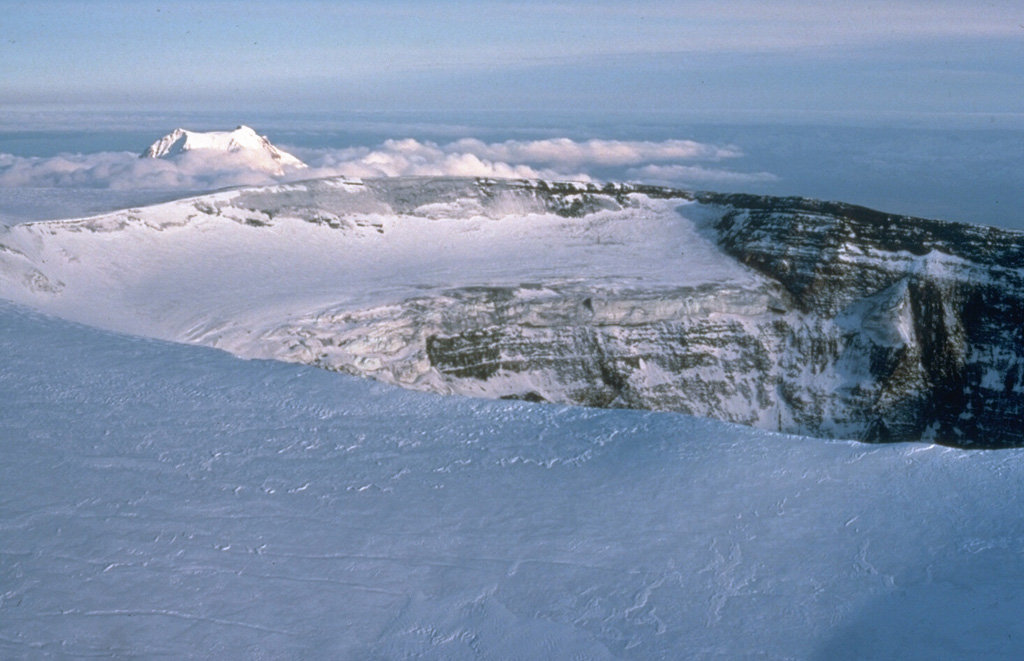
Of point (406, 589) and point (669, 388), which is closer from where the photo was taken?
point (406, 589)

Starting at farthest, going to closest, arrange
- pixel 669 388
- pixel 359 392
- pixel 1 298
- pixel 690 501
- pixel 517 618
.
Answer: pixel 669 388, pixel 1 298, pixel 359 392, pixel 690 501, pixel 517 618

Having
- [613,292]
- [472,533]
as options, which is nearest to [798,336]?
[613,292]

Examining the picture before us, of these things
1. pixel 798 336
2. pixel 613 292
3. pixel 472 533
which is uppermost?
pixel 472 533

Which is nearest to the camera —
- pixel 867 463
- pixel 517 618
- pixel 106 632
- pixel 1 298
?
pixel 106 632

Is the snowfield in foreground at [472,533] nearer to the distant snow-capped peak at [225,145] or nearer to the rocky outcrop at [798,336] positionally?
the rocky outcrop at [798,336]

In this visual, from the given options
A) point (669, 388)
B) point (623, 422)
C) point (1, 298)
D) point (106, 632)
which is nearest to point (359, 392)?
point (623, 422)

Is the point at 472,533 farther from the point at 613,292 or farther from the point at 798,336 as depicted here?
the point at 798,336

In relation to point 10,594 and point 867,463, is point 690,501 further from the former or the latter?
point 10,594

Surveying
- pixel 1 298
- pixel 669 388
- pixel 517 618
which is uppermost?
pixel 1 298

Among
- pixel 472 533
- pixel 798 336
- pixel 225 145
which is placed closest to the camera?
pixel 472 533
